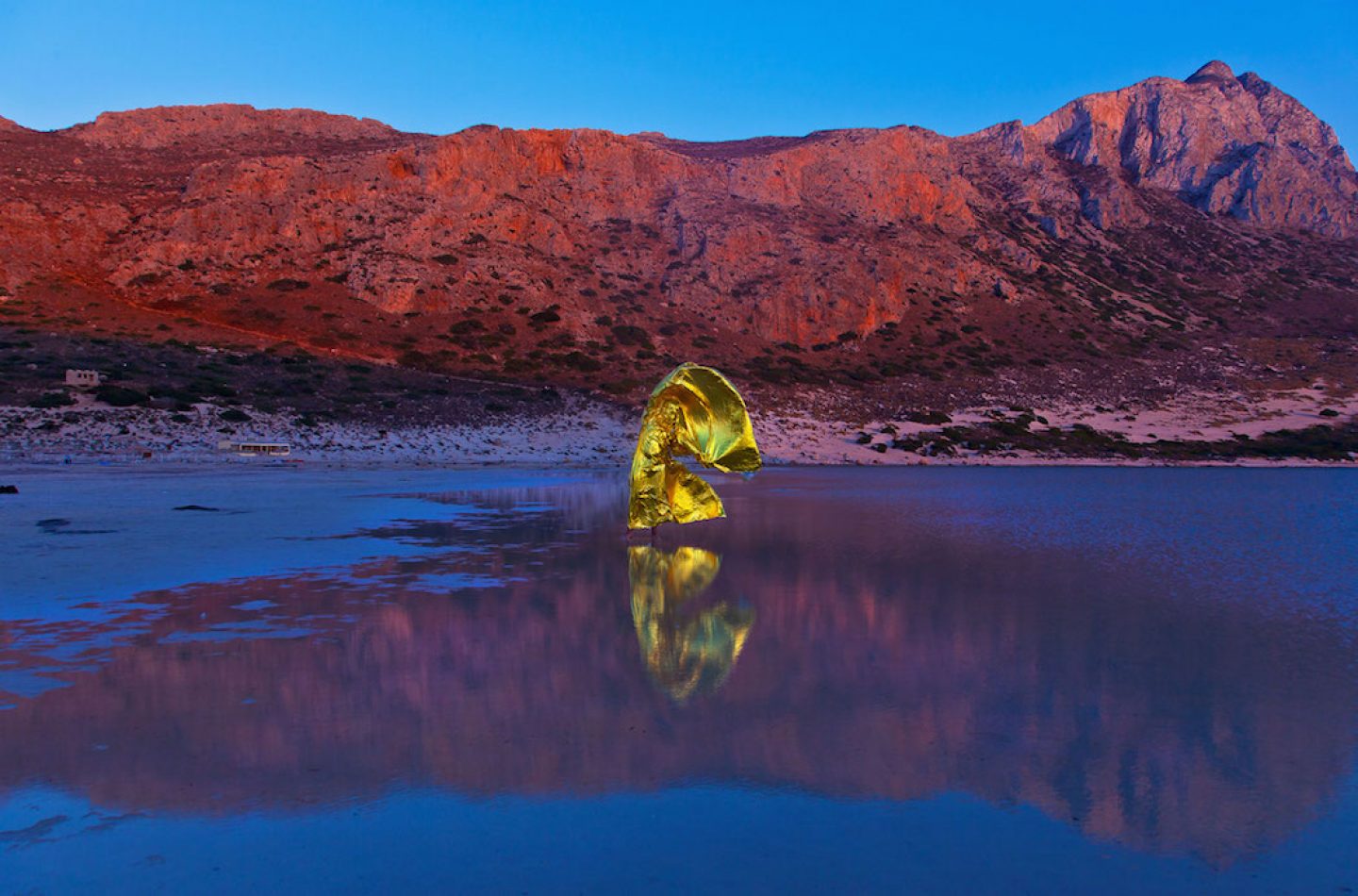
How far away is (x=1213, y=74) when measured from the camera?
111 metres

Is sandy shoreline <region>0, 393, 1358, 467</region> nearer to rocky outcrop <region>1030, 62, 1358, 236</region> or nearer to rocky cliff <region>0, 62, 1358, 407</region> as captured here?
rocky cliff <region>0, 62, 1358, 407</region>

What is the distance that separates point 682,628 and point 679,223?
67244 mm

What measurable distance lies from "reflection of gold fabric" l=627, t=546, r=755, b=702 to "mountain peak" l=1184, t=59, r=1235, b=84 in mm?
123530

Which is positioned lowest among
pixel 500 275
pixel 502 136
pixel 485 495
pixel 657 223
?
pixel 485 495

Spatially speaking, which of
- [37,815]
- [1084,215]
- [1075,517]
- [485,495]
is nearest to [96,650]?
[37,815]

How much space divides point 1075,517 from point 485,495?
13.7 metres

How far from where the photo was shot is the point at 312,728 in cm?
586

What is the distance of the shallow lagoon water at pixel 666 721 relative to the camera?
426cm

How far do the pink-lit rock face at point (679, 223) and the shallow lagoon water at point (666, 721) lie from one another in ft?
148

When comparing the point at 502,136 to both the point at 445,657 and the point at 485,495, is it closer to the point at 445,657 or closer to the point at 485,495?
the point at 485,495

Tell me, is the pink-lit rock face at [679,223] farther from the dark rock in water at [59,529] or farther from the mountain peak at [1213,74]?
the dark rock in water at [59,529]

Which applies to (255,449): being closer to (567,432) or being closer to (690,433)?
(567,432)

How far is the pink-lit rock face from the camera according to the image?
61250 millimetres

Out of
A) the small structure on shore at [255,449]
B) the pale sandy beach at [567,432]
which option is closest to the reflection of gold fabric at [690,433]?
the pale sandy beach at [567,432]
